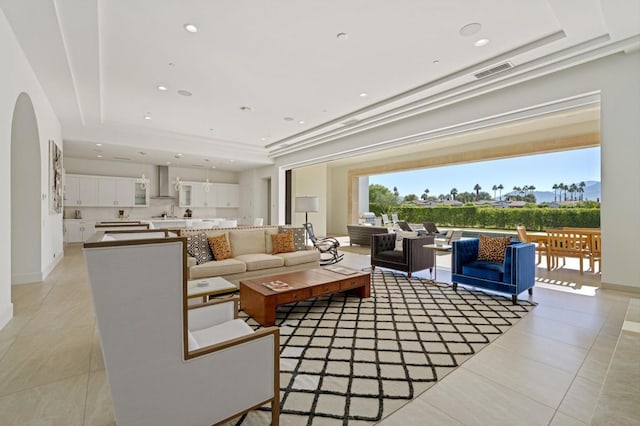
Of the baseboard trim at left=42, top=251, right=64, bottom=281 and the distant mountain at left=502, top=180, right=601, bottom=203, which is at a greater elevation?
the distant mountain at left=502, top=180, right=601, bottom=203

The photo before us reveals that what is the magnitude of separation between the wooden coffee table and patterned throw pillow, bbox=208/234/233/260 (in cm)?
105

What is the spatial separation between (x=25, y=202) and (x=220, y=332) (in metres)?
4.72

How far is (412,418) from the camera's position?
66.0 inches

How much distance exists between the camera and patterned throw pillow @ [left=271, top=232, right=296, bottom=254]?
5.04m

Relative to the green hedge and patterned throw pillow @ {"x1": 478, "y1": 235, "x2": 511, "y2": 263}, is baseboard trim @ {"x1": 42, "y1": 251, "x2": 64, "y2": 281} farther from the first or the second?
the green hedge

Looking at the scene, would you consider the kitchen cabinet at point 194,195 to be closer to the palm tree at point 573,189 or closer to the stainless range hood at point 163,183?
the stainless range hood at point 163,183

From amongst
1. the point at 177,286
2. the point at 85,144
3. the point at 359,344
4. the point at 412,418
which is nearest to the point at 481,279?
the point at 359,344

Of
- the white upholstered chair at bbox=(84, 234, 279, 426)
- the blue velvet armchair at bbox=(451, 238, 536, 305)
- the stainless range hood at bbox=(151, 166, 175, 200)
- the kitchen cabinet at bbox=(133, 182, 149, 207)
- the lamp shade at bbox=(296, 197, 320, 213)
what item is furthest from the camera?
the stainless range hood at bbox=(151, 166, 175, 200)

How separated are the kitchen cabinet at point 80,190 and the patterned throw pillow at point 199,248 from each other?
7.19 meters

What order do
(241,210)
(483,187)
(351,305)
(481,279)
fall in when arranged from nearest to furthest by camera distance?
(351,305) → (481,279) → (483,187) → (241,210)

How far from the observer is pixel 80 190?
354 inches

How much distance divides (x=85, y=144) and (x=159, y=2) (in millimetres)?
6245

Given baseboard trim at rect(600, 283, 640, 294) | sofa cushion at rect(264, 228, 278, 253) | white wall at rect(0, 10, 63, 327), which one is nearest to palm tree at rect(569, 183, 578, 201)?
baseboard trim at rect(600, 283, 640, 294)

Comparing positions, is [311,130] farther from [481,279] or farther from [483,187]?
[483,187]
